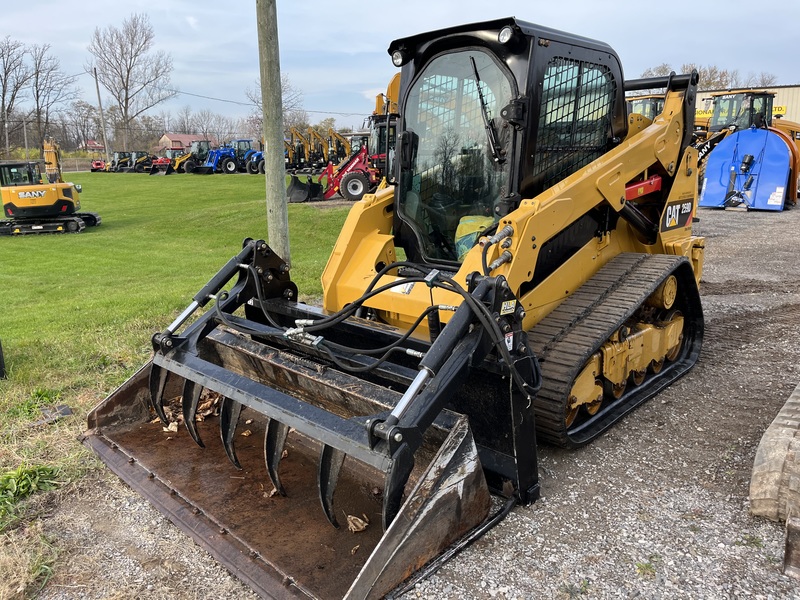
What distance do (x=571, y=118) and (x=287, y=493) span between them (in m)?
2.87

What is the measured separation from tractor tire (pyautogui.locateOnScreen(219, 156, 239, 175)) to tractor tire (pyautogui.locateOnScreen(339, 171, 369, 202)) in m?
21.3

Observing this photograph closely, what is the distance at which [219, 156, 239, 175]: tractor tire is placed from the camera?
39.7m

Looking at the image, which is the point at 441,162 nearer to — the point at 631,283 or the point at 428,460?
the point at 631,283

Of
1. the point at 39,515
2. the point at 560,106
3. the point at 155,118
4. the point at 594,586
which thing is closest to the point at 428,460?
the point at 594,586

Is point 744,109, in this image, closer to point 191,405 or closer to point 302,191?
point 302,191

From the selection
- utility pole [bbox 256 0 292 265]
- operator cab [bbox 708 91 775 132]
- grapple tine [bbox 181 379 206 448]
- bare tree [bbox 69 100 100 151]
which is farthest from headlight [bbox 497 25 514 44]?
bare tree [bbox 69 100 100 151]

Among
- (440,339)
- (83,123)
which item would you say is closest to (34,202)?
(440,339)

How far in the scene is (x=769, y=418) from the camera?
422cm

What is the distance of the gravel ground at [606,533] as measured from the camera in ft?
8.95

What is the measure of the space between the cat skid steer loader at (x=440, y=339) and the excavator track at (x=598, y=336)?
17 mm

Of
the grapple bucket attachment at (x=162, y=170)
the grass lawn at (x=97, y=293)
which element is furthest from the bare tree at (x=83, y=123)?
the grass lawn at (x=97, y=293)

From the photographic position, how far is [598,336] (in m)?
3.73

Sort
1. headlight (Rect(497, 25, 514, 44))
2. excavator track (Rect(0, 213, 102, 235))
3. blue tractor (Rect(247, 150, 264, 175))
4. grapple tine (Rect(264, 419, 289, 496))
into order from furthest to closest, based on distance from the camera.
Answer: blue tractor (Rect(247, 150, 264, 175)), excavator track (Rect(0, 213, 102, 235)), headlight (Rect(497, 25, 514, 44)), grapple tine (Rect(264, 419, 289, 496))

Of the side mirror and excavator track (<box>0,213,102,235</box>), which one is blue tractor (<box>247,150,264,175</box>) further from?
the side mirror
